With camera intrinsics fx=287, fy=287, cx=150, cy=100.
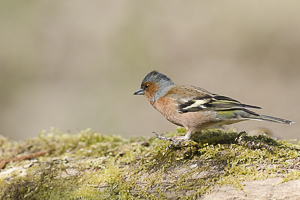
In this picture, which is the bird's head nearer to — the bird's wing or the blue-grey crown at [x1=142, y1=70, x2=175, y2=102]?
the blue-grey crown at [x1=142, y1=70, x2=175, y2=102]

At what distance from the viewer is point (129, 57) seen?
42.8 feet

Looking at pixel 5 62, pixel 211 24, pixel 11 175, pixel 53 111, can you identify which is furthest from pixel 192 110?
pixel 5 62

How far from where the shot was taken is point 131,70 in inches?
508

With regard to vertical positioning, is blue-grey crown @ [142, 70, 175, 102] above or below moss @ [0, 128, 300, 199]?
above

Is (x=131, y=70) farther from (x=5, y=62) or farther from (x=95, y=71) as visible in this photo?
(x=5, y=62)

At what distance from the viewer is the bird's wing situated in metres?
4.16

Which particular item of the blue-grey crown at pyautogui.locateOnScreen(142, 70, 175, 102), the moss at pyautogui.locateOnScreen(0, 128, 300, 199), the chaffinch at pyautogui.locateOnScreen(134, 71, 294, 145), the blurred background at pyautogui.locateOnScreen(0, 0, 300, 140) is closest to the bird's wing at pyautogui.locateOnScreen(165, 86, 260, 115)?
the chaffinch at pyautogui.locateOnScreen(134, 71, 294, 145)

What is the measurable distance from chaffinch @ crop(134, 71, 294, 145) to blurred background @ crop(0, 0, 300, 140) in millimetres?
6526

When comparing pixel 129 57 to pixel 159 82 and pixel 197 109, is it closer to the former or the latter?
pixel 159 82

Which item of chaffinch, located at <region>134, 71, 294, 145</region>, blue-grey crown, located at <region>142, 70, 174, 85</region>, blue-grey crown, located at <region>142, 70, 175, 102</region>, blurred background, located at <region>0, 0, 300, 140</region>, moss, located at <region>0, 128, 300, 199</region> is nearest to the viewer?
moss, located at <region>0, 128, 300, 199</region>

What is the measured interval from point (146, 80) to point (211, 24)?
1028 cm

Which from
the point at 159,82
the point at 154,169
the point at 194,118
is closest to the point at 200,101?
the point at 194,118

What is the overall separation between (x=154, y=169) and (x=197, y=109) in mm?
1130

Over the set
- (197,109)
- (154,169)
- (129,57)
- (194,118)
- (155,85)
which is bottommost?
(154,169)
